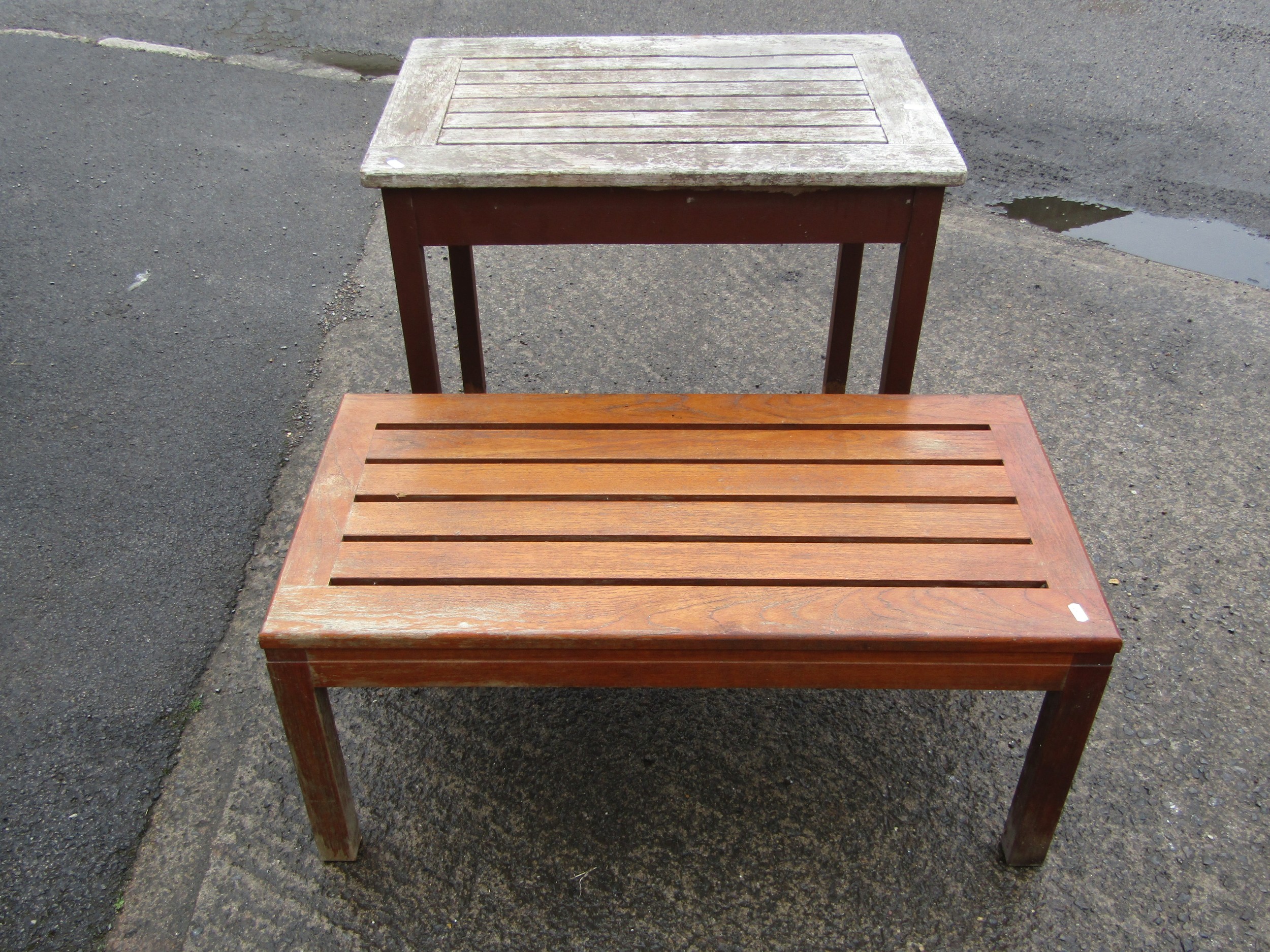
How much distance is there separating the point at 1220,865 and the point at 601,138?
183 centimetres

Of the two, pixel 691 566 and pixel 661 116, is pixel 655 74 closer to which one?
pixel 661 116

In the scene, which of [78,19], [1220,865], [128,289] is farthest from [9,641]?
[78,19]

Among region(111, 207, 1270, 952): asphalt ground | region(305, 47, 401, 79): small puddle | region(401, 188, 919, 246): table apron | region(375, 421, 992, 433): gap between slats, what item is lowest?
region(111, 207, 1270, 952): asphalt ground

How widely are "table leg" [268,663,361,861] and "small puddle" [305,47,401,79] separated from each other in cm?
415

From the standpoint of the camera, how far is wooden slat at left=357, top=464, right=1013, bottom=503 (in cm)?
183

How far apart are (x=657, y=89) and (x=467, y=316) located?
768 mm

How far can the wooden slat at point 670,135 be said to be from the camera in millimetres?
2088

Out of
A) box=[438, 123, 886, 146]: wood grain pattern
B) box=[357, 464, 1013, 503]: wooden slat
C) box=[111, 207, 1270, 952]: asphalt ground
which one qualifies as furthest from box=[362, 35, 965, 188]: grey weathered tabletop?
box=[111, 207, 1270, 952]: asphalt ground

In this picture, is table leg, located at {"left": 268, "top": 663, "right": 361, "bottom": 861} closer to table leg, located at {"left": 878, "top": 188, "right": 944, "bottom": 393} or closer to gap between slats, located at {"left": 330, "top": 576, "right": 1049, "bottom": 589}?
gap between slats, located at {"left": 330, "top": 576, "right": 1049, "bottom": 589}

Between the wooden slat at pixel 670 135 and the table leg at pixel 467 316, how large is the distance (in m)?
0.51

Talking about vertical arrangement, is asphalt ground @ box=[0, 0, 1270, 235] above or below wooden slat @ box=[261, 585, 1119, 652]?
below

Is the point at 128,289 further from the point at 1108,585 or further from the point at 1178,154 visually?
the point at 1178,154

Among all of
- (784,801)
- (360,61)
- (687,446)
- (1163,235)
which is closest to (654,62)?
(687,446)

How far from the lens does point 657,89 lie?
2.34 m
